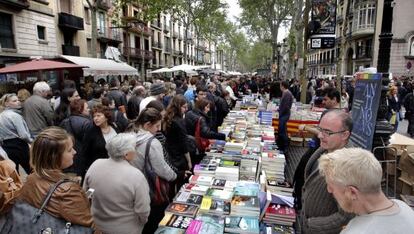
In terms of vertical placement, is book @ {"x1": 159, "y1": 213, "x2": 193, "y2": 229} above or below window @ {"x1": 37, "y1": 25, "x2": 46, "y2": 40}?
below

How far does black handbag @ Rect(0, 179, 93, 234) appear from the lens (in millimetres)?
1706

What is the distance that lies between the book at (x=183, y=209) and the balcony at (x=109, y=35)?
2592 centimetres

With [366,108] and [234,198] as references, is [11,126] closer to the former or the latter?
[234,198]

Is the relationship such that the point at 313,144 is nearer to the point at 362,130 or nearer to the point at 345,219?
the point at 362,130

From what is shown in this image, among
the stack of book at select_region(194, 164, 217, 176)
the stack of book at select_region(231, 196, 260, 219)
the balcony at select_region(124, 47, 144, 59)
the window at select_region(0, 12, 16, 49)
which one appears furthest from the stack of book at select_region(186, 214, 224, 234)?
the balcony at select_region(124, 47, 144, 59)

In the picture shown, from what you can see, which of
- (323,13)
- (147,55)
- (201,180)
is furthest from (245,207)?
(147,55)


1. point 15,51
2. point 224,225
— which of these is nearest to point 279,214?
point 224,225

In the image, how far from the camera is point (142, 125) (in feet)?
10.3

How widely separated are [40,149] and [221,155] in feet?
8.69

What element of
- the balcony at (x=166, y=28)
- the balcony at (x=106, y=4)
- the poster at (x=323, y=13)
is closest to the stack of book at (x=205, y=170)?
the poster at (x=323, y=13)

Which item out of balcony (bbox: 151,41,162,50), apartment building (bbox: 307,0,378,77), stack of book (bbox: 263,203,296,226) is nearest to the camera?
stack of book (bbox: 263,203,296,226)

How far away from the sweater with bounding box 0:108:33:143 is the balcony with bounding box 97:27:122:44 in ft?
76.7

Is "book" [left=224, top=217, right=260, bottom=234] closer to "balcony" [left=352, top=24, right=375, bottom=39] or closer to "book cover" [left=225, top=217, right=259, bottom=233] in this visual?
"book cover" [left=225, top=217, right=259, bottom=233]

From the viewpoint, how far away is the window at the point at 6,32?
15414 mm
